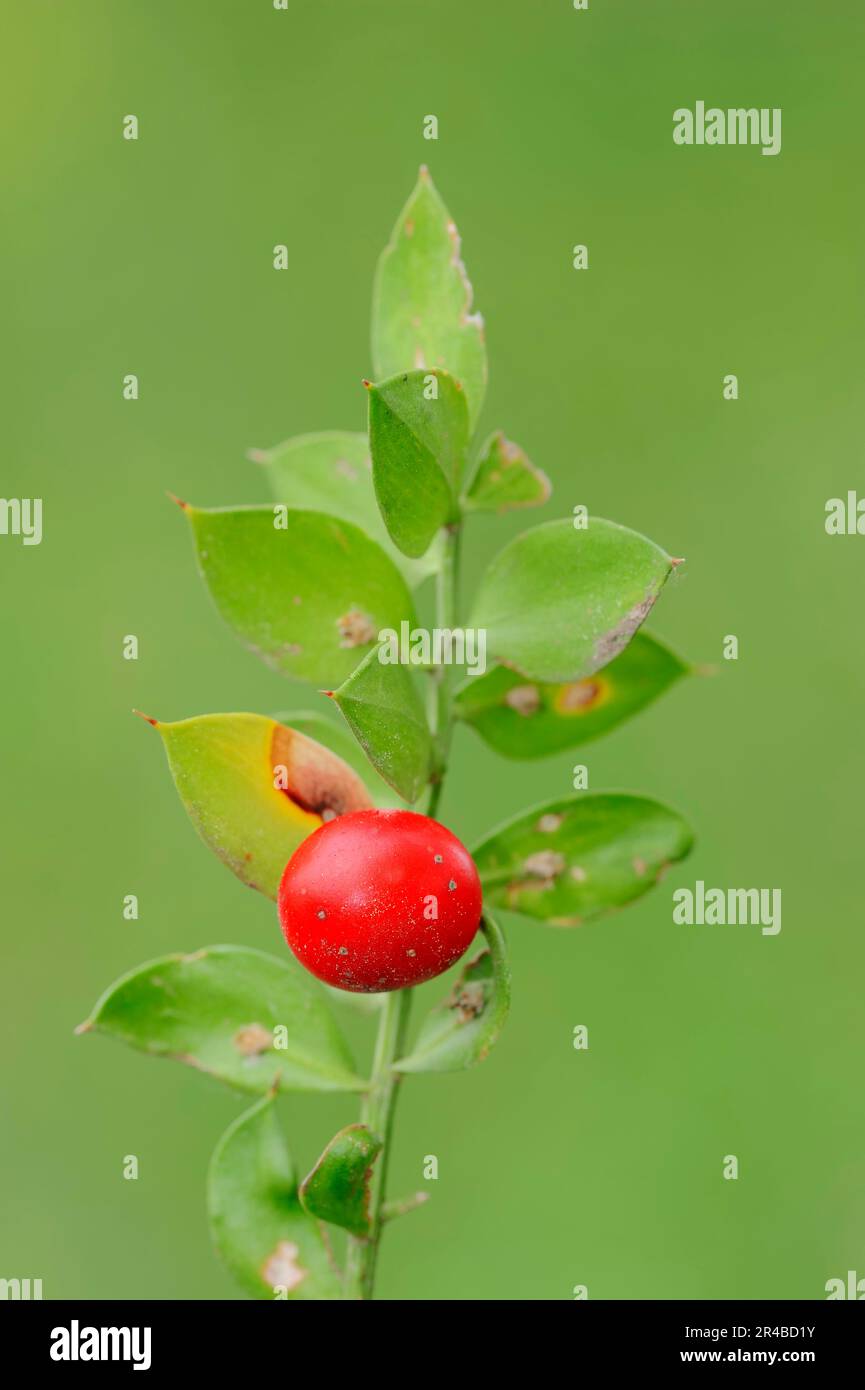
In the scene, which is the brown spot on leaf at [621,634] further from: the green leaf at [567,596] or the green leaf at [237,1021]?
the green leaf at [237,1021]

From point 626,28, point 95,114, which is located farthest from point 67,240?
point 626,28

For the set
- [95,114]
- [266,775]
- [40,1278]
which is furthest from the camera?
[95,114]

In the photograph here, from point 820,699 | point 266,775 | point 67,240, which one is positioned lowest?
point 266,775

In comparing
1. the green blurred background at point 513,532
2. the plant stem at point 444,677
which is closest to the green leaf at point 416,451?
the plant stem at point 444,677

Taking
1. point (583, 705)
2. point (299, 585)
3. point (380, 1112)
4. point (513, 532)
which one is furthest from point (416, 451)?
point (513, 532)

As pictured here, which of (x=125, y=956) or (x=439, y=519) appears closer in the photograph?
(x=439, y=519)

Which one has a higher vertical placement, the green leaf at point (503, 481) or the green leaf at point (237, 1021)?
the green leaf at point (503, 481)

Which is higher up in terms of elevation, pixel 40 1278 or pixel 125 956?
pixel 125 956

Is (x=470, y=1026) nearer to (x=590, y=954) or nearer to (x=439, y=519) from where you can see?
(x=439, y=519)
